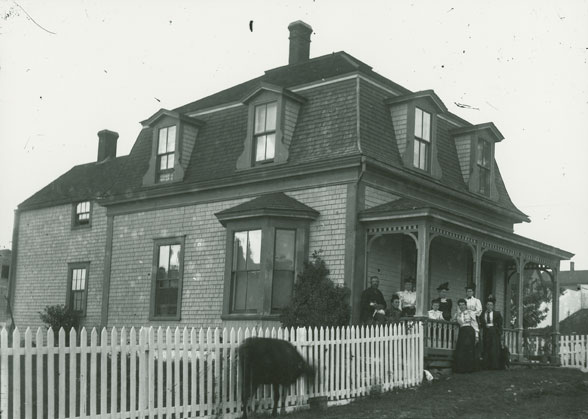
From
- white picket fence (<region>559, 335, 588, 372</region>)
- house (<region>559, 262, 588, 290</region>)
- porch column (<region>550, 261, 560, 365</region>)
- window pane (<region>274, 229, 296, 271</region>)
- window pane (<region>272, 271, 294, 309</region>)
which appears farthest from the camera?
house (<region>559, 262, 588, 290</region>)

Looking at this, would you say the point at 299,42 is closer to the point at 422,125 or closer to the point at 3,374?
the point at 422,125

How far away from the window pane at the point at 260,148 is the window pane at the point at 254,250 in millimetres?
2179

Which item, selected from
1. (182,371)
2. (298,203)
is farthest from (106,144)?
(182,371)

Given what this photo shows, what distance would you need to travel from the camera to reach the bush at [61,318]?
24.6m

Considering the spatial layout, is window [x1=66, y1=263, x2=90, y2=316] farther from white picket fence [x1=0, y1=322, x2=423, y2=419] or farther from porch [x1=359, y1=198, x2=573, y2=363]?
white picket fence [x1=0, y1=322, x2=423, y2=419]

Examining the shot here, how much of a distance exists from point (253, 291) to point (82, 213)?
1130 cm

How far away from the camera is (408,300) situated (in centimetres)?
1686

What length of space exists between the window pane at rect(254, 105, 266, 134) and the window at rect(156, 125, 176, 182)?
324 cm

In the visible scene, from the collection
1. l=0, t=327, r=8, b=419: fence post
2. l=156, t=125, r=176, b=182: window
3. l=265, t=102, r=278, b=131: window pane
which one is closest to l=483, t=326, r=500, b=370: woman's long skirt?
l=265, t=102, r=278, b=131: window pane

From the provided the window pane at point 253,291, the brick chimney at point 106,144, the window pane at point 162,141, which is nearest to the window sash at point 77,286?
the window pane at point 162,141

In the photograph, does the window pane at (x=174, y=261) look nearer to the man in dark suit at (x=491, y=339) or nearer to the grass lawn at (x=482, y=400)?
the man in dark suit at (x=491, y=339)

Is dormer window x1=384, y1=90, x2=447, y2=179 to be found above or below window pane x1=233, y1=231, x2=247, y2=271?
above

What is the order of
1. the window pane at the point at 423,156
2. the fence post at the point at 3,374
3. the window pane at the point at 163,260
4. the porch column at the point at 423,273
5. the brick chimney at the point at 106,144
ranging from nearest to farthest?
the fence post at the point at 3,374
the porch column at the point at 423,273
the window pane at the point at 423,156
the window pane at the point at 163,260
the brick chimney at the point at 106,144

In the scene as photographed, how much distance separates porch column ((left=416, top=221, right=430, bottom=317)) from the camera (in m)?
15.5
